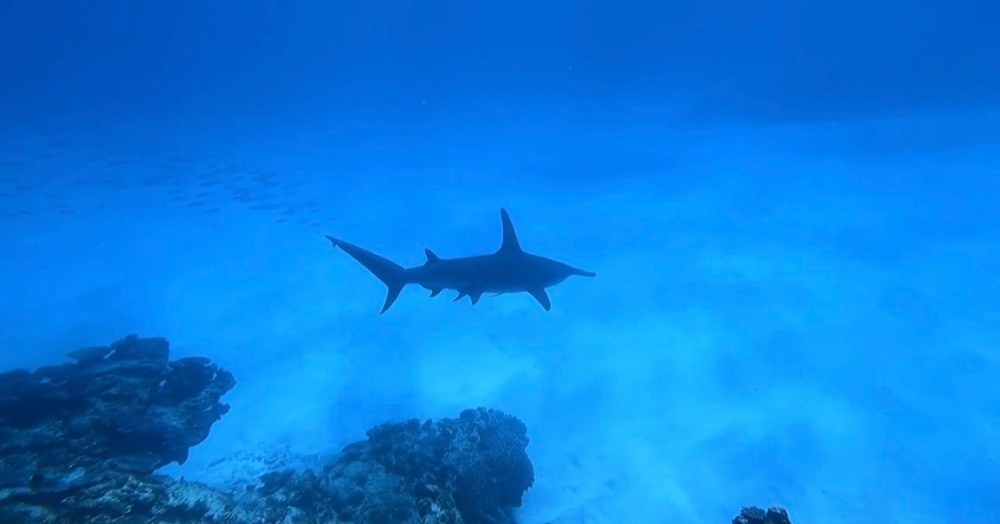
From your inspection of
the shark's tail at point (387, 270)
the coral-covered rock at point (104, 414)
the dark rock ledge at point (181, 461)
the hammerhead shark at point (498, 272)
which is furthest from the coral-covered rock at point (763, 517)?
the coral-covered rock at point (104, 414)

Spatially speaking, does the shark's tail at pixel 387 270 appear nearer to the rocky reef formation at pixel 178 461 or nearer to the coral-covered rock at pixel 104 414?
the rocky reef formation at pixel 178 461

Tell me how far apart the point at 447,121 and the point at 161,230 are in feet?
99.7

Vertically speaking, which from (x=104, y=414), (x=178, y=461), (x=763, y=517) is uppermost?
(x=104, y=414)

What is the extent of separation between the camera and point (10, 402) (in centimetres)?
740

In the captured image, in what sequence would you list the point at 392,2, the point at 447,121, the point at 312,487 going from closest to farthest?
the point at 312,487
the point at 447,121
the point at 392,2

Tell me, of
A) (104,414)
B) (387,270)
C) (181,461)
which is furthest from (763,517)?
(104,414)

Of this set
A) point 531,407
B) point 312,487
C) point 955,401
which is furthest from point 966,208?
point 312,487

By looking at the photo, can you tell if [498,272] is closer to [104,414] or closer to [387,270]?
[387,270]

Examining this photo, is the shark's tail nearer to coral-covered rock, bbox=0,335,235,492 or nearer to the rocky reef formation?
the rocky reef formation

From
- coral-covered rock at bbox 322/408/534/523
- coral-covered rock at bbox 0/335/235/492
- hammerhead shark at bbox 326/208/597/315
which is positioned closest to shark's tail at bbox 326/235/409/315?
hammerhead shark at bbox 326/208/597/315

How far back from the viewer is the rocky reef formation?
18.1ft

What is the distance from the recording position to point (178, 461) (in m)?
8.23

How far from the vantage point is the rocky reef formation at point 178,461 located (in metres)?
5.50

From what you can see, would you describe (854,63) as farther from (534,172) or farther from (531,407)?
(531,407)
